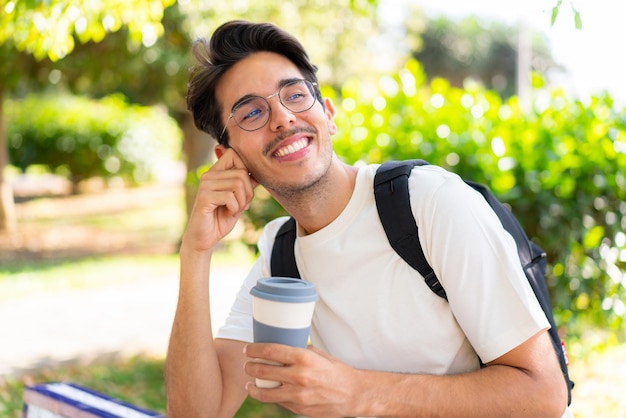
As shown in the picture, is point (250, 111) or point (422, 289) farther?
point (250, 111)

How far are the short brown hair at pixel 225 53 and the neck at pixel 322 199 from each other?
0.30 meters

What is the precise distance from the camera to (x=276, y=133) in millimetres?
2236

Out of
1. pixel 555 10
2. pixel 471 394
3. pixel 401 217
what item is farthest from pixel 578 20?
pixel 471 394

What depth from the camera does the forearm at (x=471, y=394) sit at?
5.91 feet

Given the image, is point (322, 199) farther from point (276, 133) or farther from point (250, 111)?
point (250, 111)

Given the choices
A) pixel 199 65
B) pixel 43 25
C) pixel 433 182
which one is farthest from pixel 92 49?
pixel 433 182

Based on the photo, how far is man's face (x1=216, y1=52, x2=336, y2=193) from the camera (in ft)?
7.29

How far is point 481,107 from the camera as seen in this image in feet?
16.3

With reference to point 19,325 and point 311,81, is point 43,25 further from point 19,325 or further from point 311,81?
point 19,325

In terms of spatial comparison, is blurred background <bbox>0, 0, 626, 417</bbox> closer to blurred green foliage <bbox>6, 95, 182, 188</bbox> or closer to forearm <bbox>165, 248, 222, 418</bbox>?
blurred green foliage <bbox>6, 95, 182, 188</bbox>

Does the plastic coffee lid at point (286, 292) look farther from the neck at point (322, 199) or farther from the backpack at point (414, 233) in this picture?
the neck at point (322, 199)

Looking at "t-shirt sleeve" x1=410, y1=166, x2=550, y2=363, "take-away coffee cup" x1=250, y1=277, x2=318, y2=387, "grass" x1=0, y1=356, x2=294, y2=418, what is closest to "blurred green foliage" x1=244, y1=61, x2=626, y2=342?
"grass" x1=0, y1=356, x2=294, y2=418

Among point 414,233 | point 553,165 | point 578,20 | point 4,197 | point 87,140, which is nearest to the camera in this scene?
point 414,233

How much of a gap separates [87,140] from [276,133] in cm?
1742
